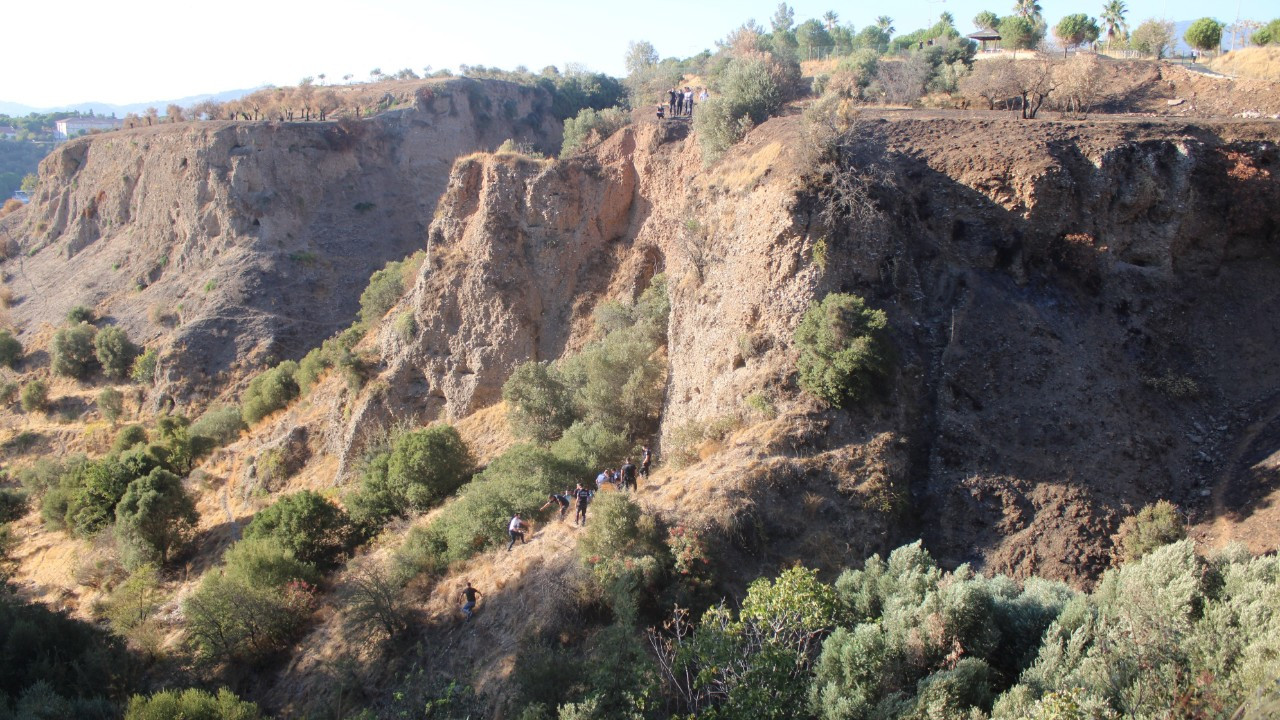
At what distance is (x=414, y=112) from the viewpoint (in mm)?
42000

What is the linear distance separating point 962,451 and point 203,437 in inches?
946

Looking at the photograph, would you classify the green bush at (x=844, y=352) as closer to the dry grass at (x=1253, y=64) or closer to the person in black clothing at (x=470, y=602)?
the person in black clothing at (x=470, y=602)

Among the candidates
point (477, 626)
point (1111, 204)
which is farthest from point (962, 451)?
point (477, 626)

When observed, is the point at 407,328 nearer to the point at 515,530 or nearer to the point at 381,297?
the point at 381,297

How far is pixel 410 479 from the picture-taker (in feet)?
57.0

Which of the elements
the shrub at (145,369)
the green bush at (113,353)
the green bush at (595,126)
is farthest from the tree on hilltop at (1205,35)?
the green bush at (113,353)

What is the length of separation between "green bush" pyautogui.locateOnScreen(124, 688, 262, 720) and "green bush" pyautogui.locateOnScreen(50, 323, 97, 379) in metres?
28.8

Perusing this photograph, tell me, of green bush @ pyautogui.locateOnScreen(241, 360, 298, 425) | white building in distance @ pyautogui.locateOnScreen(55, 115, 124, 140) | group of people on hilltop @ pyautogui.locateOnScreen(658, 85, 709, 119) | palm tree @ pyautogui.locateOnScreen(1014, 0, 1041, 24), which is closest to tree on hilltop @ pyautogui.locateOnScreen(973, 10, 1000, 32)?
palm tree @ pyautogui.locateOnScreen(1014, 0, 1041, 24)

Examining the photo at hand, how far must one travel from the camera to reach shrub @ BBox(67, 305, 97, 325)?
111 feet

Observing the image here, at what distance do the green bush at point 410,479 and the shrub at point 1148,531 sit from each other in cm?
1362

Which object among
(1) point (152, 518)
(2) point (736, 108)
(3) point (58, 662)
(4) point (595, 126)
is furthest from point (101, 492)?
(2) point (736, 108)

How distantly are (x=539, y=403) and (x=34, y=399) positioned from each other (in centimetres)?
2638

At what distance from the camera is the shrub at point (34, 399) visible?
101 feet

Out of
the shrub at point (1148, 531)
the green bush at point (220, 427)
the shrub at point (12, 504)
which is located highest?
the shrub at point (1148, 531)
